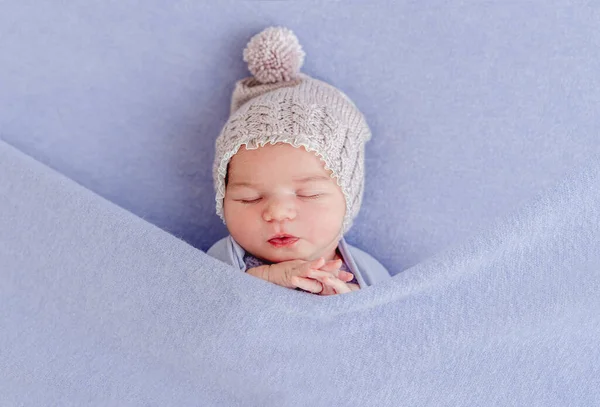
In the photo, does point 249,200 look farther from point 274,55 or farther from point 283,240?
point 274,55

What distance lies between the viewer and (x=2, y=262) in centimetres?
102

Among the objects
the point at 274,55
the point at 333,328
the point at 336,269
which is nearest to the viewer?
the point at 333,328

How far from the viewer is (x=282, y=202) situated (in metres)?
1.03

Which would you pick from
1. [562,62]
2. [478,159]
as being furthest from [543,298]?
[562,62]

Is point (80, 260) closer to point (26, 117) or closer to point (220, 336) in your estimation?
point (220, 336)

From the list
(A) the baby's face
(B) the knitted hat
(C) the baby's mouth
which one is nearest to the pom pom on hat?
(B) the knitted hat

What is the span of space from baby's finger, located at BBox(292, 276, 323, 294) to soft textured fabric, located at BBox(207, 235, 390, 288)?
0.42ft

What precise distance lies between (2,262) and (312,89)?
0.57 metres

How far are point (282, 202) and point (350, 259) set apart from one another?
0.64 feet

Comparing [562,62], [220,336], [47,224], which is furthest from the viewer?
[562,62]

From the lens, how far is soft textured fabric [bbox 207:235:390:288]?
1.11 m

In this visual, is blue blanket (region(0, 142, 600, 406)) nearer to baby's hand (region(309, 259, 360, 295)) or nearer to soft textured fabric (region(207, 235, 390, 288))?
baby's hand (region(309, 259, 360, 295))

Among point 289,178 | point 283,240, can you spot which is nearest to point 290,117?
point 289,178

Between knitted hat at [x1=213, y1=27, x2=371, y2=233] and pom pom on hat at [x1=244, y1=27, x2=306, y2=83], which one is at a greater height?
pom pom on hat at [x1=244, y1=27, x2=306, y2=83]
